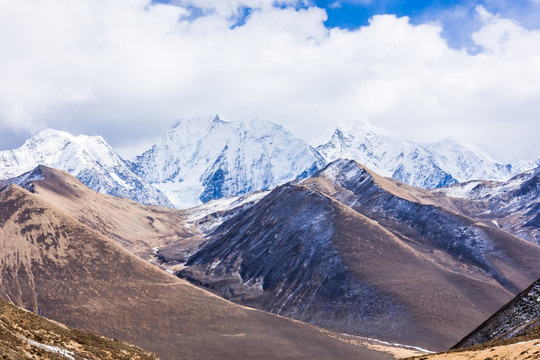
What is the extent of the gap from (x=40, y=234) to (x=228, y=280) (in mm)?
63898

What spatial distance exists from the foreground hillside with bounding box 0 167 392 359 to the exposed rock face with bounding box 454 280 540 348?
43.4 metres

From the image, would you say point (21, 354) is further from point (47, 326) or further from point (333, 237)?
point (333, 237)

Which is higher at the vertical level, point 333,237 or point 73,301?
point 333,237

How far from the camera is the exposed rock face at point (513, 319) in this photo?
218 ft

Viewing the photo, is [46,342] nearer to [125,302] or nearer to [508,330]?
[508,330]

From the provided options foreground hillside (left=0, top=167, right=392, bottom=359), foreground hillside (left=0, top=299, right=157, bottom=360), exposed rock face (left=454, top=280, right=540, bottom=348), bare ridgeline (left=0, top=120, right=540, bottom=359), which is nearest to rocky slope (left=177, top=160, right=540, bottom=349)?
bare ridgeline (left=0, top=120, right=540, bottom=359)

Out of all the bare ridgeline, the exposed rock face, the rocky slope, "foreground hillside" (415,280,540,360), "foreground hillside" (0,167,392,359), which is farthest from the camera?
the rocky slope

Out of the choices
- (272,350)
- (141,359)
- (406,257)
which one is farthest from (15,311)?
(406,257)

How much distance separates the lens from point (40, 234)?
162m

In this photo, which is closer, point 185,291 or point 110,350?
point 110,350

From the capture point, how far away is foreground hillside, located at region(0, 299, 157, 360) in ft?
139

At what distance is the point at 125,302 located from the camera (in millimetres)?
134500

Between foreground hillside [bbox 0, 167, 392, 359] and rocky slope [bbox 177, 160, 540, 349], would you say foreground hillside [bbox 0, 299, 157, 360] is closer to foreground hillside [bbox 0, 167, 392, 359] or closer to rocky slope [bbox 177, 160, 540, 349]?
foreground hillside [bbox 0, 167, 392, 359]

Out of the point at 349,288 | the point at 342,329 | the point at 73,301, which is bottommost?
the point at 73,301
